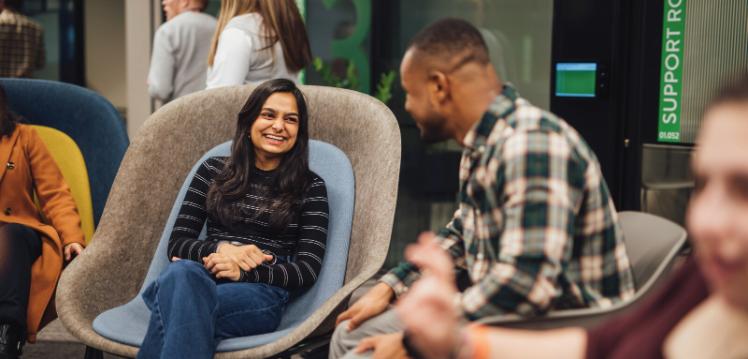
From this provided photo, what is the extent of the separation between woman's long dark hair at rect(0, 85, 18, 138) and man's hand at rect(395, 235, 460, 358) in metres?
2.39

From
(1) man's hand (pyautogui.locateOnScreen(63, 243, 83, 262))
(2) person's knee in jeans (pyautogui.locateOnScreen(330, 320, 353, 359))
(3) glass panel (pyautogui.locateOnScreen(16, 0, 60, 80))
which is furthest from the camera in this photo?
(3) glass panel (pyautogui.locateOnScreen(16, 0, 60, 80))

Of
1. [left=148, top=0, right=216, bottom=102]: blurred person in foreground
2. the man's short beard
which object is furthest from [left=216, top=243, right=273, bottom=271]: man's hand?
[left=148, top=0, right=216, bottom=102]: blurred person in foreground

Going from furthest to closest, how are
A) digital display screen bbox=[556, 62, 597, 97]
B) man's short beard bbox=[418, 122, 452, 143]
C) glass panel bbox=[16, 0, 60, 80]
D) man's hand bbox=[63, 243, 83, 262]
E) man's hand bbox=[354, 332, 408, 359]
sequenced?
glass panel bbox=[16, 0, 60, 80], digital display screen bbox=[556, 62, 597, 97], man's hand bbox=[63, 243, 83, 262], man's short beard bbox=[418, 122, 452, 143], man's hand bbox=[354, 332, 408, 359]

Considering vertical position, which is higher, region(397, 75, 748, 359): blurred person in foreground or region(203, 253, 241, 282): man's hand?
region(397, 75, 748, 359): blurred person in foreground

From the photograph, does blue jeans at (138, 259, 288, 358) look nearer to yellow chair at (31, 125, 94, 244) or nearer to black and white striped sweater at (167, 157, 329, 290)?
black and white striped sweater at (167, 157, 329, 290)

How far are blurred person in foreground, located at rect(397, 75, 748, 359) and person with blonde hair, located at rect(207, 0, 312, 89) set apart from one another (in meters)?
2.31

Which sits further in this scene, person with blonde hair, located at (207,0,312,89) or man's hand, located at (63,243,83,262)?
person with blonde hair, located at (207,0,312,89)

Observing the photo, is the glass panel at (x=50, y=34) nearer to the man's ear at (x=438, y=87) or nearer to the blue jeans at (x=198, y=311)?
the blue jeans at (x=198, y=311)

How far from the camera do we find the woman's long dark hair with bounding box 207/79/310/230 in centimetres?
284

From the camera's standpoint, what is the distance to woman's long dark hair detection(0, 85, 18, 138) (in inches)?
123

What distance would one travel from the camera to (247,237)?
9.32 ft

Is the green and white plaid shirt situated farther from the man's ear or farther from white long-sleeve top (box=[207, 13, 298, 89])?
white long-sleeve top (box=[207, 13, 298, 89])

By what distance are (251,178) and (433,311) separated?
76.5 inches

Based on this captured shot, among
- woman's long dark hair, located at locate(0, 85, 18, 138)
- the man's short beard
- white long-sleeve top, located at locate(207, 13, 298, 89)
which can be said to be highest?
white long-sleeve top, located at locate(207, 13, 298, 89)
